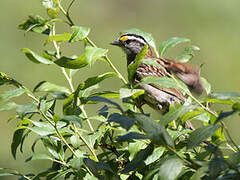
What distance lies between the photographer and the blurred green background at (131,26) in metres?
5.03

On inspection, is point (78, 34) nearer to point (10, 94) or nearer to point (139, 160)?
point (10, 94)

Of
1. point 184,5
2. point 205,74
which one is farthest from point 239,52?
point 184,5

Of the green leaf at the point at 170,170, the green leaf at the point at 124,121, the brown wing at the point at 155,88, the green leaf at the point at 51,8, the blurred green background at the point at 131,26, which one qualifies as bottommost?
the blurred green background at the point at 131,26

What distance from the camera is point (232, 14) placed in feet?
20.5

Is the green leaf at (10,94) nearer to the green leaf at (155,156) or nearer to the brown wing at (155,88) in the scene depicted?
the green leaf at (155,156)

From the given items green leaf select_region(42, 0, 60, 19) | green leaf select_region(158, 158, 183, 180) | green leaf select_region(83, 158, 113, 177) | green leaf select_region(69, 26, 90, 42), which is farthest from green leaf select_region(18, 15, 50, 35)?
green leaf select_region(158, 158, 183, 180)

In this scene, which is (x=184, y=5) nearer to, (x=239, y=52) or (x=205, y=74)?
(x=239, y=52)

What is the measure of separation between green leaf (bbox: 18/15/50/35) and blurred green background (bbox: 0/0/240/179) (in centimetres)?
284

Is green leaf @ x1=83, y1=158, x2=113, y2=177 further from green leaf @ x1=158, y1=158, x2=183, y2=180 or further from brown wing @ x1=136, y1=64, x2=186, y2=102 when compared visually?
brown wing @ x1=136, y1=64, x2=186, y2=102

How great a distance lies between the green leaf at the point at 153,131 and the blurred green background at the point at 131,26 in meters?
3.45

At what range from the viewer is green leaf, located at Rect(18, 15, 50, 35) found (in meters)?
1.50

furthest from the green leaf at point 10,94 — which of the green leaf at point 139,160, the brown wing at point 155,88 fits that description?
the brown wing at point 155,88

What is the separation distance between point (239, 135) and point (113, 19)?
2.87 meters

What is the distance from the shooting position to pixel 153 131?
0.91 meters
